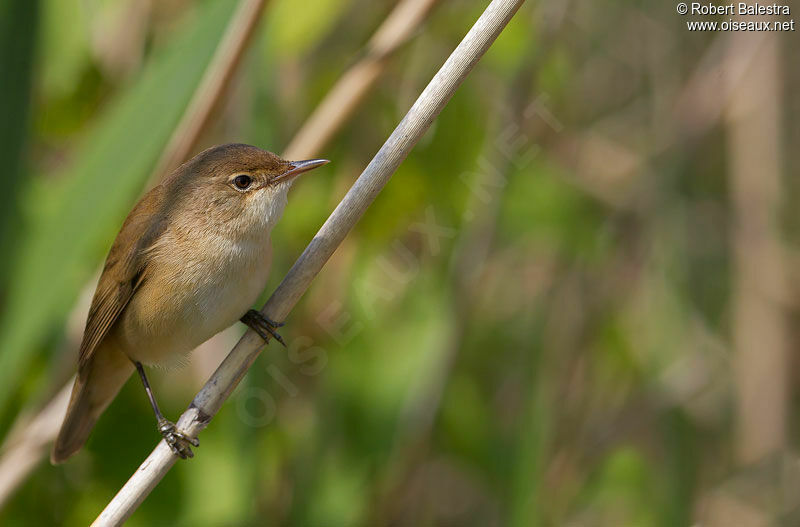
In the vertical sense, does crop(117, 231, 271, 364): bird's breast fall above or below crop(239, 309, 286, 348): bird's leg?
above

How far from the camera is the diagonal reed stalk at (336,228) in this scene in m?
1.62

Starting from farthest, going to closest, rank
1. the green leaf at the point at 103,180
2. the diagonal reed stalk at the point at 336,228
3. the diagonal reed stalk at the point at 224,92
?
the diagonal reed stalk at the point at 224,92 → the green leaf at the point at 103,180 → the diagonal reed stalk at the point at 336,228

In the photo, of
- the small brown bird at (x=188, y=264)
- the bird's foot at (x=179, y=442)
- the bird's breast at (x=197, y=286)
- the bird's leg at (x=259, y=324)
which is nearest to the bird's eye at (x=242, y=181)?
the small brown bird at (x=188, y=264)

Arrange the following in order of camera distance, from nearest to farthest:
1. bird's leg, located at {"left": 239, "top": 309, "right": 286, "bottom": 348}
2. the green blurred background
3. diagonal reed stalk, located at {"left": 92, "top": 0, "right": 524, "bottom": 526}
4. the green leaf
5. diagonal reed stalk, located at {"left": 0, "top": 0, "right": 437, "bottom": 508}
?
diagonal reed stalk, located at {"left": 92, "top": 0, "right": 524, "bottom": 526}, bird's leg, located at {"left": 239, "top": 309, "right": 286, "bottom": 348}, the green leaf, diagonal reed stalk, located at {"left": 0, "top": 0, "right": 437, "bottom": 508}, the green blurred background

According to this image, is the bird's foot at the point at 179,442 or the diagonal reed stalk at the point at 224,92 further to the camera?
the diagonal reed stalk at the point at 224,92

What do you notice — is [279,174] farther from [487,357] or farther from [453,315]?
[487,357]

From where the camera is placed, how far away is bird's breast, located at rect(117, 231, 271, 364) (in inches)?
81.3

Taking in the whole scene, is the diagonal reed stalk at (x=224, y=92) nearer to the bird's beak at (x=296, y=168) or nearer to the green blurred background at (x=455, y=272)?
the green blurred background at (x=455, y=272)

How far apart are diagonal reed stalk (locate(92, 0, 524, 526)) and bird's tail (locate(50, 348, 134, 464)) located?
2.18 ft

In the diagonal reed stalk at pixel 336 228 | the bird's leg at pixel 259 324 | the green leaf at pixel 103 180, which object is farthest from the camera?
the green leaf at pixel 103 180

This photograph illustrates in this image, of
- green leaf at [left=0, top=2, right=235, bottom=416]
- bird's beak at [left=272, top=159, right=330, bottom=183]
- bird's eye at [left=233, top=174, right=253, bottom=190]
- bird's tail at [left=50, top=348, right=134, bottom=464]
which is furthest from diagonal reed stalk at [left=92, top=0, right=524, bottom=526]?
bird's tail at [left=50, top=348, right=134, bottom=464]

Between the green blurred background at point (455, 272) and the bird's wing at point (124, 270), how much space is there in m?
0.11

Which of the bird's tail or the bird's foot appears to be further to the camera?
the bird's tail

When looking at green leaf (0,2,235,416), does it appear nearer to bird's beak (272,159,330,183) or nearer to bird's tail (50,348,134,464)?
bird's tail (50,348,134,464)
